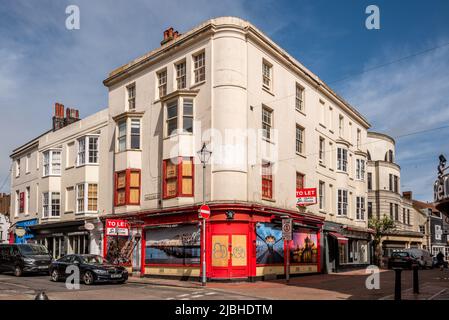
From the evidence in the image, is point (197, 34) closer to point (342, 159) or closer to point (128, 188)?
point (128, 188)

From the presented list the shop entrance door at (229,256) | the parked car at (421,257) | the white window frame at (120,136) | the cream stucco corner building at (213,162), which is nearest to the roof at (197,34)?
the cream stucco corner building at (213,162)

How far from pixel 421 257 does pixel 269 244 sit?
2334 centimetres

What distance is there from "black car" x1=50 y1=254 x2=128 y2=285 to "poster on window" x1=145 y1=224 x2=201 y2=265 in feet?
12.9

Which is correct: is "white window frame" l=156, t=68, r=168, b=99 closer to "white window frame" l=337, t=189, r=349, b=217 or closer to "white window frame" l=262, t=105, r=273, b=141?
"white window frame" l=262, t=105, r=273, b=141

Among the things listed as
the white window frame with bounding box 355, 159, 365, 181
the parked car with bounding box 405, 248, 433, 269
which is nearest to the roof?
the white window frame with bounding box 355, 159, 365, 181

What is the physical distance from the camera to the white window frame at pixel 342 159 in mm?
36328

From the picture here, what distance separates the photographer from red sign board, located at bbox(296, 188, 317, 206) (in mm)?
28344

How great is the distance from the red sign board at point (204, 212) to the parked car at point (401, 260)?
22.4 metres

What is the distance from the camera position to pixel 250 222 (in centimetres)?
2458

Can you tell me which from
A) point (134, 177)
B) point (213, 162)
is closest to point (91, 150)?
point (134, 177)

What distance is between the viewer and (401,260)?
3975 centimetres

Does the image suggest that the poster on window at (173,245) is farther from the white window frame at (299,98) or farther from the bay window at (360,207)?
the bay window at (360,207)

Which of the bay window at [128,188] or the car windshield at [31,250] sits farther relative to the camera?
the bay window at [128,188]
